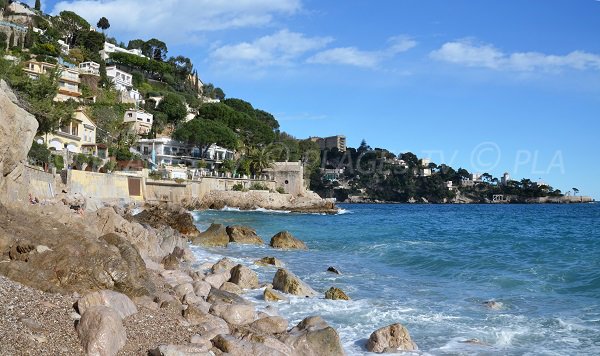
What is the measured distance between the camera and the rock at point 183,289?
11.4m

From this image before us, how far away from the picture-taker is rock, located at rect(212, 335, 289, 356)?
7867 mm

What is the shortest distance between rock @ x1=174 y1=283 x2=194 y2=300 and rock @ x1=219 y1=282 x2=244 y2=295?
1.63 metres

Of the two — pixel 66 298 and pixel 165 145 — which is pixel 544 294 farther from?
pixel 165 145

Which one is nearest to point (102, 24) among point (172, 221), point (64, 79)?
point (64, 79)

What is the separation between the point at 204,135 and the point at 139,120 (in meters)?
13.6

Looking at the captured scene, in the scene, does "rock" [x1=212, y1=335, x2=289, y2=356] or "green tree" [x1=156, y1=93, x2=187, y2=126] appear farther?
"green tree" [x1=156, y1=93, x2=187, y2=126]

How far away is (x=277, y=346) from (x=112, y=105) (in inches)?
3105

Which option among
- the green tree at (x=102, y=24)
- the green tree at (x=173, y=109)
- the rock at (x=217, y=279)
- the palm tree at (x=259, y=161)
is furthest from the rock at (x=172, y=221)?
the green tree at (x=102, y=24)

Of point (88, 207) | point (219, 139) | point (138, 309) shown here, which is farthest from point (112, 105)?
point (138, 309)

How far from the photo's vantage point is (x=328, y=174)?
154875 millimetres

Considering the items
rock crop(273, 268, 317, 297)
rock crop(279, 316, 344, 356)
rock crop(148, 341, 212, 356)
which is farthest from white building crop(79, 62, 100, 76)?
rock crop(148, 341, 212, 356)

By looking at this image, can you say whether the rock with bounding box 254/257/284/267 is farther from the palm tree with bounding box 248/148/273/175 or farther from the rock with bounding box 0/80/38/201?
the palm tree with bounding box 248/148/273/175

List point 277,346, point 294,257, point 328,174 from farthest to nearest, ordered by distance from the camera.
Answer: point 328,174 < point 294,257 < point 277,346

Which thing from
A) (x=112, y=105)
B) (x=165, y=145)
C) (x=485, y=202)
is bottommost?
(x=485, y=202)
